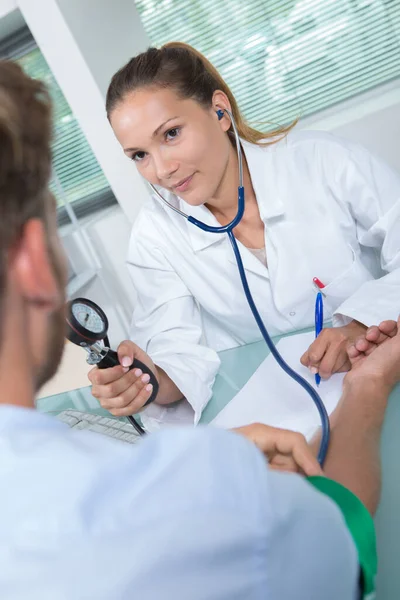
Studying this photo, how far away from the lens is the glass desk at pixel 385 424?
613mm

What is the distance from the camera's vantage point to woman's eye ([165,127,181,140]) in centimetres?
129

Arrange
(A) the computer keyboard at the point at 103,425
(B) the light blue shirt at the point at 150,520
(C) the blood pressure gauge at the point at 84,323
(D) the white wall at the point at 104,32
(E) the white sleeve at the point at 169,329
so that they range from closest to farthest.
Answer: (B) the light blue shirt at the point at 150,520 < (C) the blood pressure gauge at the point at 84,323 < (A) the computer keyboard at the point at 103,425 < (E) the white sleeve at the point at 169,329 < (D) the white wall at the point at 104,32

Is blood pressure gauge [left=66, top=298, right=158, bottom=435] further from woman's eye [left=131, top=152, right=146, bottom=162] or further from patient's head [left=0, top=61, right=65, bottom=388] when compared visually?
woman's eye [left=131, top=152, right=146, bottom=162]

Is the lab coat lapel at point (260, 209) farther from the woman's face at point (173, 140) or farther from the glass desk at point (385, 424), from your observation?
the glass desk at point (385, 424)

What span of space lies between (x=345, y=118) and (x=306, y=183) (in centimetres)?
125

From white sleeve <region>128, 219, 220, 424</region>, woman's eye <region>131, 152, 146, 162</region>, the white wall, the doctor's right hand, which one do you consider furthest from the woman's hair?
the white wall

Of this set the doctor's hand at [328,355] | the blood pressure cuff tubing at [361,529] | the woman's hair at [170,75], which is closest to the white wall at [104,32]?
the woman's hair at [170,75]

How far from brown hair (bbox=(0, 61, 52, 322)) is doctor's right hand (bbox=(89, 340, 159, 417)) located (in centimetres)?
58

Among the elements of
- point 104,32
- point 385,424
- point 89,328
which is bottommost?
point 385,424

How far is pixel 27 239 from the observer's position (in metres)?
0.46

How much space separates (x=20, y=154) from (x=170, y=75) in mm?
938

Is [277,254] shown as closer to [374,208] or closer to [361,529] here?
[374,208]

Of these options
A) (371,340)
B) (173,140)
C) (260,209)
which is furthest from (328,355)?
(173,140)

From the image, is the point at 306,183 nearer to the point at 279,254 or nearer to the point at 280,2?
the point at 279,254
